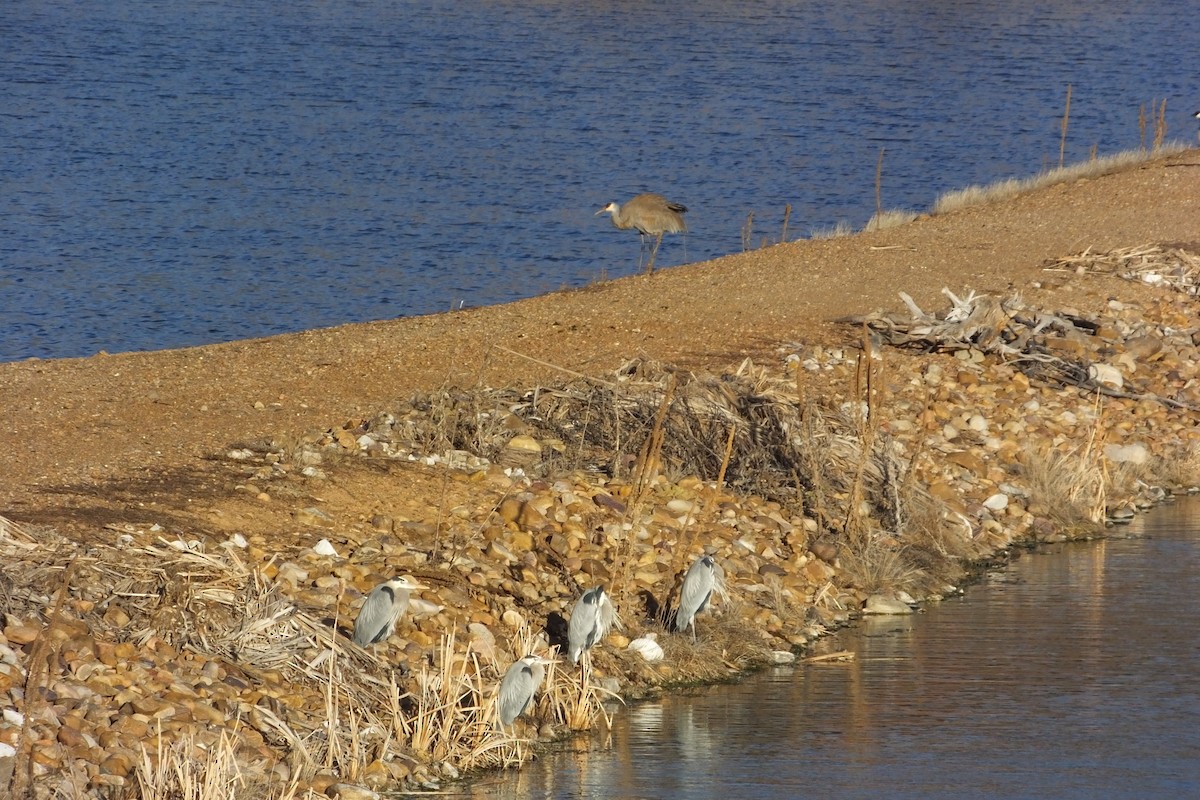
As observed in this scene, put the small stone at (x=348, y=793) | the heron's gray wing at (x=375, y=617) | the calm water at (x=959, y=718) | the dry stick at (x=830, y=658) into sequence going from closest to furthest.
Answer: the small stone at (x=348, y=793)
the calm water at (x=959, y=718)
the heron's gray wing at (x=375, y=617)
the dry stick at (x=830, y=658)

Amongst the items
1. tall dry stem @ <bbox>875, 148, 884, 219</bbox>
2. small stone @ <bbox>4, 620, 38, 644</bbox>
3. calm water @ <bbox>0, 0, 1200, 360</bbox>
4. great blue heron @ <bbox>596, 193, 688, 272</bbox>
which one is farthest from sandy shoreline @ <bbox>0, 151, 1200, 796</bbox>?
calm water @ <bbox>0, 0, 1200, 360</bbox>

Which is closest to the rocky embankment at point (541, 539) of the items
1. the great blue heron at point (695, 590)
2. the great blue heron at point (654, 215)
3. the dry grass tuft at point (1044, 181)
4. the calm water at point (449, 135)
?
the great blue heron at point (695, 590)

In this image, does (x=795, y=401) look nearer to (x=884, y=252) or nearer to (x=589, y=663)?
(x=589, y=663)

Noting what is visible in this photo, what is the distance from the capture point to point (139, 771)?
5617 millimetres

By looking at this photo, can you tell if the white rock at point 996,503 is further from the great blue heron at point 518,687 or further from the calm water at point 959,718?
the great blue heron at point 518,687

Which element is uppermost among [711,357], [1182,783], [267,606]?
[711,357]

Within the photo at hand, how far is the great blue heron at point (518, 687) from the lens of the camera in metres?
6.44

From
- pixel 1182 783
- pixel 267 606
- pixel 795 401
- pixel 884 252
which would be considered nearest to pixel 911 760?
pixel 1182 783

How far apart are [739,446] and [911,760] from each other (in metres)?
3.05

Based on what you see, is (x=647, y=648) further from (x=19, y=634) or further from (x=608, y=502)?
(x=19, y=634)

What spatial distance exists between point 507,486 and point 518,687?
2.41 m

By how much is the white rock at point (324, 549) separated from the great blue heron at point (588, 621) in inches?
47.0

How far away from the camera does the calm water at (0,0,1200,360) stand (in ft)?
63.6

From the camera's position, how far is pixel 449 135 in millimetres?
26328
